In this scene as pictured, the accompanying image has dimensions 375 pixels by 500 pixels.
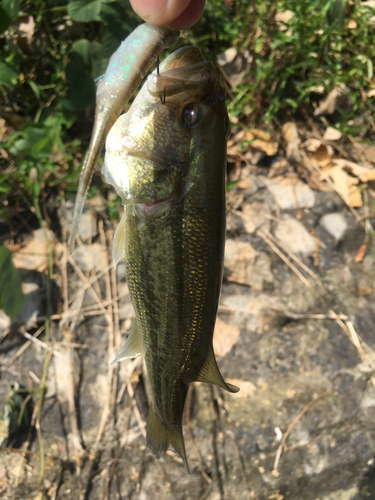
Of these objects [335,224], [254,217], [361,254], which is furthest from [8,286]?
[361,254]

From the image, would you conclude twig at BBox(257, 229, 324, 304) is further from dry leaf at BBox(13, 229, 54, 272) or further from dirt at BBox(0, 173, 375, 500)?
dry leaf at BBox(13, 229, 54, 272)

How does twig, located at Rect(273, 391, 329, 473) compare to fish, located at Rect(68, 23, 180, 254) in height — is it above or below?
below

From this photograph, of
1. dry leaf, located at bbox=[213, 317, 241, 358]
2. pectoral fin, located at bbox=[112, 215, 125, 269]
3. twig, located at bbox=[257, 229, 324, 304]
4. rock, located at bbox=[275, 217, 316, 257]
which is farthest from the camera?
rock, located at bbox=[275, 217, 316, 257]

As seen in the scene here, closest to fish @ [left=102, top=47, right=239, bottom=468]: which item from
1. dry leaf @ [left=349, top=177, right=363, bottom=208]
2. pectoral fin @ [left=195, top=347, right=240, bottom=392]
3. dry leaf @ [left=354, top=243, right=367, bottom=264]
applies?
pectoral fin @ [left=195, top=347, right=240, bottom=392]

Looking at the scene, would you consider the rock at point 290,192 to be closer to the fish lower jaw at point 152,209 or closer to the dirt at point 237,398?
the dirt at point 237,398

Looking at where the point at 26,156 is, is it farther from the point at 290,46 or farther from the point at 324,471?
the point at 324,471

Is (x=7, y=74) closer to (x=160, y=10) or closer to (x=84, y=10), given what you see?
(x=84, y=10)
